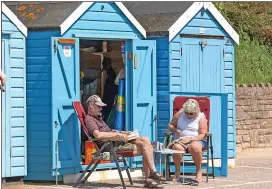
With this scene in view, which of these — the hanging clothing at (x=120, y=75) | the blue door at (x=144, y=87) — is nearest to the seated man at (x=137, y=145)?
the blue door at (x=144, y=87)

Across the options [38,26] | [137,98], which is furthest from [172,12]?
[38,26]

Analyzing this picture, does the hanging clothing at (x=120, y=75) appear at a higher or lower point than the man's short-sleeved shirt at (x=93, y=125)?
higher

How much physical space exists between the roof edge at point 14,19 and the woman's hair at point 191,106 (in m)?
2.47

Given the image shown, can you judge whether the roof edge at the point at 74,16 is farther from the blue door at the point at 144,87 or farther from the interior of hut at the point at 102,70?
the interior of hut at the point at 102,70

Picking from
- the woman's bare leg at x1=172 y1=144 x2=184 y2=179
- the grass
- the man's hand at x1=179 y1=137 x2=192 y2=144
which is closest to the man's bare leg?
the woman's bare leg at x1=172 y1=144 x2=184 y2=179

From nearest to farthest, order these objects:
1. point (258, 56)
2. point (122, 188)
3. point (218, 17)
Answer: point (122, 188) → point (218, 17) → point (258, 56)

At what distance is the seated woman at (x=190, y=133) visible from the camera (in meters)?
13.6

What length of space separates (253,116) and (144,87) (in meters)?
5.48

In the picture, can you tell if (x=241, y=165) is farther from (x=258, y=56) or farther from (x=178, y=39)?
(x=258, y=56)

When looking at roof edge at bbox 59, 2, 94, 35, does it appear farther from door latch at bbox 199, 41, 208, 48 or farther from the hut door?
door latch at bbox 199, 41, 208, 48

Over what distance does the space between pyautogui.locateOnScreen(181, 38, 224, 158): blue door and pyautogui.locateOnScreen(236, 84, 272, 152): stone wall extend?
362cm

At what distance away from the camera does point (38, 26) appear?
13367 mm

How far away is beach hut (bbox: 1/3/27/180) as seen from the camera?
13.0 metres

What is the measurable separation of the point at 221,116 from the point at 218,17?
1802mm
